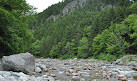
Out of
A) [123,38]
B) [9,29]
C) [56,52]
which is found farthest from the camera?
[56,52]

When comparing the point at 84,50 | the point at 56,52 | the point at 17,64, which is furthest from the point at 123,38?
the point at 56,52

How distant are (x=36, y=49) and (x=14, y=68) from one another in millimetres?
54284

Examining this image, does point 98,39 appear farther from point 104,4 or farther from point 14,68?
point 104,4

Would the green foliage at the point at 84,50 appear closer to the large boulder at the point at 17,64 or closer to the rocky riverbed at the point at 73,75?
the rocky riverbed at the point at 73,75

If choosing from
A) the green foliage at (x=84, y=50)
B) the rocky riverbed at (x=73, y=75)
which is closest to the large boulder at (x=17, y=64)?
the rocky riverbed at (x=73, y=75)

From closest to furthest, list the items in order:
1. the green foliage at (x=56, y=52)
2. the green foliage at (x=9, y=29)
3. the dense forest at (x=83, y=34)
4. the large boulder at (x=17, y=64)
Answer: the large boulder at (x=17, y=64) → the green foliage at (x=9, y=29) → the dense forest at (x=83, y=34) → the green foliage at (x=56, y=52)

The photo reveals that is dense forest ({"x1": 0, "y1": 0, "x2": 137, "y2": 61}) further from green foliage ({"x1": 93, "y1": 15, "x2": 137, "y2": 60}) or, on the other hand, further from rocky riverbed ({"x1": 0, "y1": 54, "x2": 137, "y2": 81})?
rocky riverbed ({"x1": 0, "y1": 54, "x2": 137, "y2": 81})

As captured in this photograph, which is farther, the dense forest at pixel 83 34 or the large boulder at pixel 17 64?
the dense forest at pixel 83 34

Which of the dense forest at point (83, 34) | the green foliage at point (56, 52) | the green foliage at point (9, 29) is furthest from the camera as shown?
the green foliage at point (56, 52)

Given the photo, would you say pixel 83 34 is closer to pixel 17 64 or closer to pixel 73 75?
pixel 73 75

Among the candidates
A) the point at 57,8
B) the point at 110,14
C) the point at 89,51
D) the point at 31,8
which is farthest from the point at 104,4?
the point at 31,8

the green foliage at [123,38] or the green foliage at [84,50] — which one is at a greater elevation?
the green foliage at [123,38]

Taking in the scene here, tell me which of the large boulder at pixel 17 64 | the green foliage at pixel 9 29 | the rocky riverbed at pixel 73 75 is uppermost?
the green foliage at pixel 9 29

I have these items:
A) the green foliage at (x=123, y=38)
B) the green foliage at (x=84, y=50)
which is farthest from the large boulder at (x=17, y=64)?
the green foliage at (x=84, y=50)
